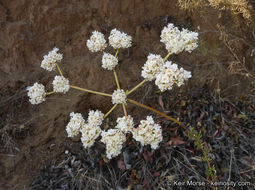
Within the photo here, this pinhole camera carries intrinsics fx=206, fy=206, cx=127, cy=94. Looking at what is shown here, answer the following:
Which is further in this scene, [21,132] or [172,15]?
[172,15]

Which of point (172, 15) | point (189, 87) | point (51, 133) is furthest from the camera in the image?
point (172, 15)

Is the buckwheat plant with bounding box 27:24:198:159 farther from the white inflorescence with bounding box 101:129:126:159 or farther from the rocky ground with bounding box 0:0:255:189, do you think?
the rocky ground with bounding box 0:0:255:189

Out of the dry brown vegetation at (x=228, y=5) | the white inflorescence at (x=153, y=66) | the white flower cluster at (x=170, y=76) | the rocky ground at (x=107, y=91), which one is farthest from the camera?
the dry brown vegetation at (x=228, y=5)

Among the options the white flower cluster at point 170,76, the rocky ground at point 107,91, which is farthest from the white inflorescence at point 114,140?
the rocky ground at point 107,91

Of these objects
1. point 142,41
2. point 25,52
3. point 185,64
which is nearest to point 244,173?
point 185,64

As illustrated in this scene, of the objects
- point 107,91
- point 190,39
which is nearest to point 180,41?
point 190,39

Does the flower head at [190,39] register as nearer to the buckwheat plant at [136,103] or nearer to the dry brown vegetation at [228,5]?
the buckwheat plant at [136,103]

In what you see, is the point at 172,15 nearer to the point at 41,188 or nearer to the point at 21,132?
the point at 21,132

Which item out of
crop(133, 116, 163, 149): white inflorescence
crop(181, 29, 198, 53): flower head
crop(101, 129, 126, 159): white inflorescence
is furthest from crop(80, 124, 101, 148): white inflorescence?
crop(181, 29, 198, 53): flower head

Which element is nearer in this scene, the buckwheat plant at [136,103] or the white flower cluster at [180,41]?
→ the buckwheat plant at [136,103]

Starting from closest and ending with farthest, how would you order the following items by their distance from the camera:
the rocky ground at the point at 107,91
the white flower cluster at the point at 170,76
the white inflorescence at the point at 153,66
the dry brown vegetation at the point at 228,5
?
the white flower cluster at the point at 170,76 < the white inflorescence at the point at 153,66 < the rocky ground at the point at 107,91 < the dry brown vegetation at the point at 228,5

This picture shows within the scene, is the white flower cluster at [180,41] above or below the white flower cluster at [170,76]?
above
